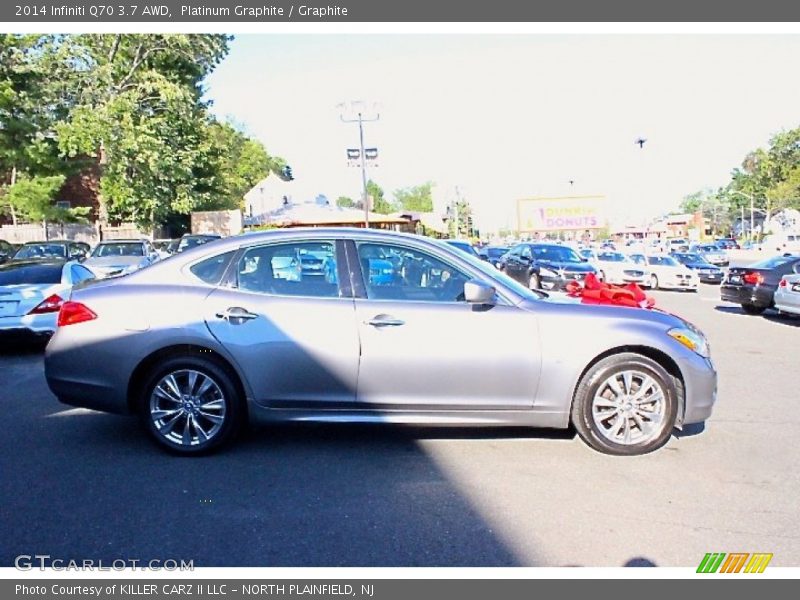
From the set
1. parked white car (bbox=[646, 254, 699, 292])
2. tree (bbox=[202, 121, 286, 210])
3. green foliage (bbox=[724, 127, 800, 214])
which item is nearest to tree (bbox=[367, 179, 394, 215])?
tree (bbox=[202, 121, 286, 210])

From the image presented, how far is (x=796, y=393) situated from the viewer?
654cm

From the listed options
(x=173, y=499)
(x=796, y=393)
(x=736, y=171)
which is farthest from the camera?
(x=736, y=171)

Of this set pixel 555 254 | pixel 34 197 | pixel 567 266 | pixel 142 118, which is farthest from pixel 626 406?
pixel 34 197

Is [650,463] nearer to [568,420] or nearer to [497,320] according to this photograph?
[568,420]

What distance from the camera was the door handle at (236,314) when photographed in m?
4.55

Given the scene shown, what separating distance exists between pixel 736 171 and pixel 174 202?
102 metres

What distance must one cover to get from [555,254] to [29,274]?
588 inches

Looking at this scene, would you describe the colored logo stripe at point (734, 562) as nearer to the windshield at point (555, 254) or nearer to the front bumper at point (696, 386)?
the front bumper at point (696, 386)

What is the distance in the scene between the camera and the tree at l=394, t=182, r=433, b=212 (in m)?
119

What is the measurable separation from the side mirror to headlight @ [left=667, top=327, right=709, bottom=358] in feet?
4.69

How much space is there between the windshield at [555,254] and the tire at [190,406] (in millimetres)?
15707

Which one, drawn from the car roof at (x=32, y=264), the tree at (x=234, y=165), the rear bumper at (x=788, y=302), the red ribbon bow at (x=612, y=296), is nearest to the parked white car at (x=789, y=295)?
the rear bumper at (x=788, y=302)

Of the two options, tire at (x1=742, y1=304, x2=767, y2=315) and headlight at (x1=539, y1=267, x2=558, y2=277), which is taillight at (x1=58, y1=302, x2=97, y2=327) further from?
headlight at (x1=539, y1=267, x2=558, y2=277)
